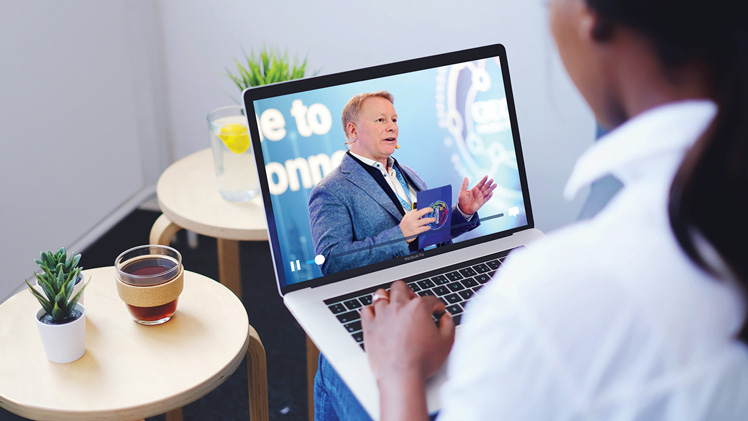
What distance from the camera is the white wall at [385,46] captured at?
66.9 inches

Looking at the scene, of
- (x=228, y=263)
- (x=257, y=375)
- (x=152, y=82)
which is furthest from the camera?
(x=152, y=82)

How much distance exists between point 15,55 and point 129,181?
0.62 m

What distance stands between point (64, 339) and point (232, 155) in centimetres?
59

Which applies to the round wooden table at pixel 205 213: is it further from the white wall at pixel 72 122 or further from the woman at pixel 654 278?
the woman at pixel 654 278

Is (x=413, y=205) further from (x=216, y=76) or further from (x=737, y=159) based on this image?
(x=216, y=76)

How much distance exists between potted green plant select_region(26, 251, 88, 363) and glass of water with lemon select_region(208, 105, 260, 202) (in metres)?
0.52

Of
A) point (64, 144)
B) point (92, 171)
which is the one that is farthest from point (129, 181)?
point (64, 144)

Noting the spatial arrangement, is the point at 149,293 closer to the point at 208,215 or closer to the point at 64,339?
the point at 64,339

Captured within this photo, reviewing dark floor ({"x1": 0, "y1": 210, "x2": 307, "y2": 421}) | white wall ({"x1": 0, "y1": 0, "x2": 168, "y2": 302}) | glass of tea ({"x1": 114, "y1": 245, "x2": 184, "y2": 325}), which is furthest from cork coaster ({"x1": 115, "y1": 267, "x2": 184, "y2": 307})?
white wall ({"x1": 0, "y1": 0, "x2": 168, "y2": 302})

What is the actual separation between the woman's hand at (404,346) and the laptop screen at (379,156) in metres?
0.16

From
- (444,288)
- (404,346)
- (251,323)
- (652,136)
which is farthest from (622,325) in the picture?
(251,323)

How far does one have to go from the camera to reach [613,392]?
457mm

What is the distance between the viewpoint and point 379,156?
104 cm

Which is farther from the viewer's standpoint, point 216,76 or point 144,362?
point 216,76
